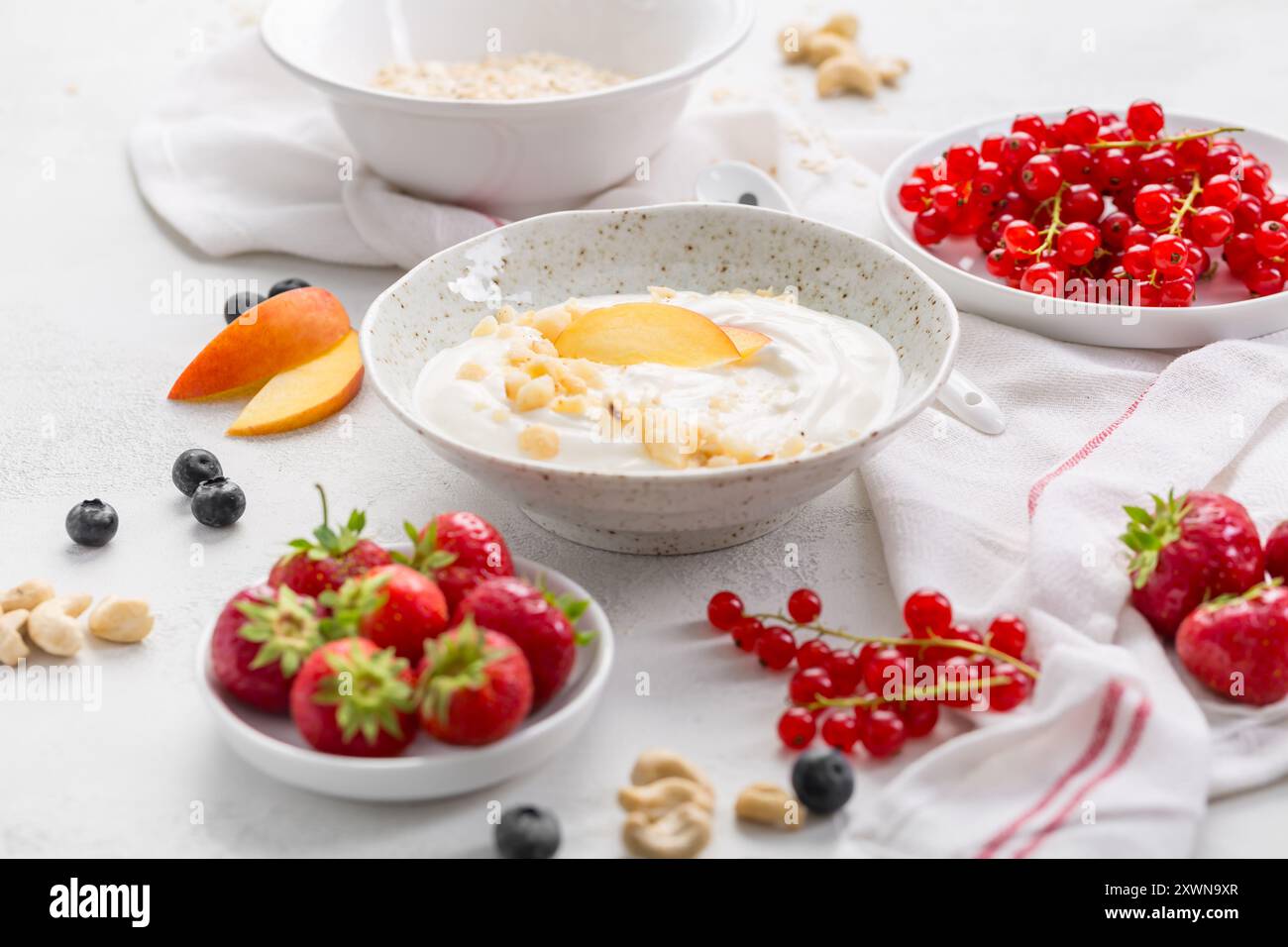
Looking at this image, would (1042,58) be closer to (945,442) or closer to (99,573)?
(945,442)

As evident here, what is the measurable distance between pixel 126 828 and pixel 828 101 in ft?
7.19

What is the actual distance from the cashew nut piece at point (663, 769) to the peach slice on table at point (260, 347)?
3.29ft

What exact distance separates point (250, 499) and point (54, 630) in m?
0.35

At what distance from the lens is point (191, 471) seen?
1807 mm

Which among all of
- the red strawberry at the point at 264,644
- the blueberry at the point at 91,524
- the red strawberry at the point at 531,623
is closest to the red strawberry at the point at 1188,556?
the red strawberry at the point at 531,623

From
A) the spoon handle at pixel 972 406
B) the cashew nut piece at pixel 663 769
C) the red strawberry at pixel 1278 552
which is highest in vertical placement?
the red strawberry at pixel 1278 552

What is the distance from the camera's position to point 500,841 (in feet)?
4.16

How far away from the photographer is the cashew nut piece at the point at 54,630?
1521 mm

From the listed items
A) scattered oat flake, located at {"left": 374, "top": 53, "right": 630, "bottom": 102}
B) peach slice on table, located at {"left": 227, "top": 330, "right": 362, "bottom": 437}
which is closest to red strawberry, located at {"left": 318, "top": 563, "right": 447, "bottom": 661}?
peach slice on table, located at {"left": 227, "top": 330, "right": 362, "bottom": 437}

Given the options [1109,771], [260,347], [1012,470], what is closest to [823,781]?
[1109,771]

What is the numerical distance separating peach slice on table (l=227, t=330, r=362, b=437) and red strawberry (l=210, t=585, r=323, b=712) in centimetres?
66

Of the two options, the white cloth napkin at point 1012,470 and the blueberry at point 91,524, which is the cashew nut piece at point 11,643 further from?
the white cloth napkin at point 1012,470

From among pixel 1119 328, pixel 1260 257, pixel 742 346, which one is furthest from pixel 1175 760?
pixel 1260 257

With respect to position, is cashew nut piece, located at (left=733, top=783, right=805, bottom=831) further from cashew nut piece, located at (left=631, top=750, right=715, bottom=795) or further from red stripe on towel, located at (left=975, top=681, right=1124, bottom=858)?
red stripe on towel, located at (left=975, top=681, right=1124, bottom=858)
